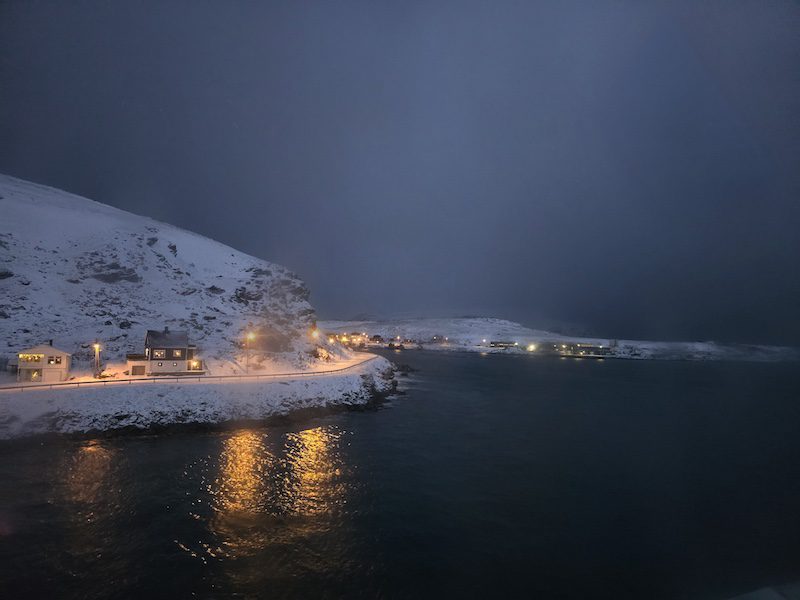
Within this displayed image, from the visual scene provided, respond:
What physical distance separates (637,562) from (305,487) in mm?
19302

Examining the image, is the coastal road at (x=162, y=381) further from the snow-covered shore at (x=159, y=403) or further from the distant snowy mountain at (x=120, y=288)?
the distant snowy mountain at (x=120, y=288)

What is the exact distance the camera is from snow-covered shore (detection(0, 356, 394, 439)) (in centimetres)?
3422

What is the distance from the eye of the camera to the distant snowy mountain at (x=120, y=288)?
189ft

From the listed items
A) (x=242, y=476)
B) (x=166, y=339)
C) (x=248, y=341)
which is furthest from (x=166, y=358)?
(x=242, y=476)

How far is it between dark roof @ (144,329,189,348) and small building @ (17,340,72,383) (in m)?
8.85

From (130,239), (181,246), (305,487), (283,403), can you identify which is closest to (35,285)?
(130,239)

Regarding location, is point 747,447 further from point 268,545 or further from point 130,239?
point 130,239

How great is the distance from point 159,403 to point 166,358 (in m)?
13.1

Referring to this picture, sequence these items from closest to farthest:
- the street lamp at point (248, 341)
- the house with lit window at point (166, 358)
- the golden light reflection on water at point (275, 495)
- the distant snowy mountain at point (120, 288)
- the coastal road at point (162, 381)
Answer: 1. the golden light reflection on water at point (275, 495)
2. the coastal road at point (162, 381)
3. the house with lit window at point (166, 358)
4. the distant snowy mountain at point (120, 288)
5. the street lamp at point (248, 341)

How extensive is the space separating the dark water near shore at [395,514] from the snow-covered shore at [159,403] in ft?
6.13

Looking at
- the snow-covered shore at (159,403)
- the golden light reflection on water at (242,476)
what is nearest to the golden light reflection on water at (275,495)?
the golden light reflection on water at (242,476)

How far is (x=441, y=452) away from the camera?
35.8m

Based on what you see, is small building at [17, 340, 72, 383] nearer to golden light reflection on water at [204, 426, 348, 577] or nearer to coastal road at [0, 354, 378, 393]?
coastal road at [0, 354, 378, 393]

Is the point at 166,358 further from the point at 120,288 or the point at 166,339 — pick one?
the point at 120,288
